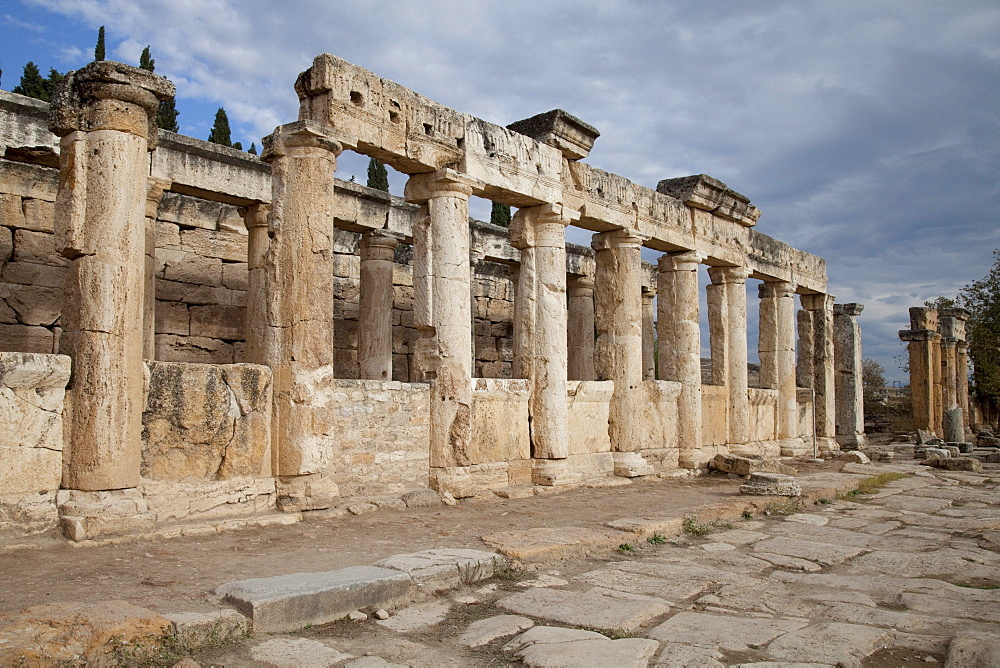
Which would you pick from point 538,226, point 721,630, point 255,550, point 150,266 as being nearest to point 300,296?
point 255,550

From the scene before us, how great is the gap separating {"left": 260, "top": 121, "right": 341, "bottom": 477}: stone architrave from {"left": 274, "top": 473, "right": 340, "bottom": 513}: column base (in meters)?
0.07

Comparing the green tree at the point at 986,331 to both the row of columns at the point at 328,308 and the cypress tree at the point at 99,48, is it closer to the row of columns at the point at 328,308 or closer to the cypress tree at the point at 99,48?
the row of columns at the point at 328,308

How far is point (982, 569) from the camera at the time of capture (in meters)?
6.30

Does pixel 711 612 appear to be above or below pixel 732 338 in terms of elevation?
below

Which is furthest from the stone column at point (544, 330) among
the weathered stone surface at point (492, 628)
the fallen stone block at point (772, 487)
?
the weathered stone surface at point (492, 628)

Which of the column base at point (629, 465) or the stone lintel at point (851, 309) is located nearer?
the column base at point (629, 465)

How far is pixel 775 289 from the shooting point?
1595 cm

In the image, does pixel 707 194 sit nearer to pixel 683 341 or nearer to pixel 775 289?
pixel 683 341

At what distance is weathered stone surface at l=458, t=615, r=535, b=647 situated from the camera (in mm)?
4223

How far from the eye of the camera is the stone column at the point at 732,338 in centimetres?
1412

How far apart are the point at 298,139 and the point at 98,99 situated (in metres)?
1.77

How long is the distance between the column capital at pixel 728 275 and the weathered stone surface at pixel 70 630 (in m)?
12.0

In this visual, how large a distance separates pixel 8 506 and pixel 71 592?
66.5 inches

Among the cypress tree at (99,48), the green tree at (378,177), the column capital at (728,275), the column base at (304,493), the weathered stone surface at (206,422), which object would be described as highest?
the cypress tree at (99,48)
